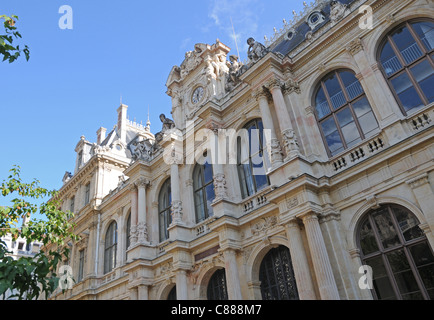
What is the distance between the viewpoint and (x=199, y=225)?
51.9ft

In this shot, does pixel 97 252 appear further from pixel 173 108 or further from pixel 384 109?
pixel 384 109

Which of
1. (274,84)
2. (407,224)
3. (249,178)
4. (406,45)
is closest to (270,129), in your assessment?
(274,84)

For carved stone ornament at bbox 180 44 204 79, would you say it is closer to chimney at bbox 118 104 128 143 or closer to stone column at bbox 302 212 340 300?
stone column at bbox 302 212 340 300

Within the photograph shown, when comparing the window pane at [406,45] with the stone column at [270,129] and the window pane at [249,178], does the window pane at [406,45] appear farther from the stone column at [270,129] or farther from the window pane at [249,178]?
the window pane at [249,178]

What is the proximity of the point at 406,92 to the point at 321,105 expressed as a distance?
3.02 metres

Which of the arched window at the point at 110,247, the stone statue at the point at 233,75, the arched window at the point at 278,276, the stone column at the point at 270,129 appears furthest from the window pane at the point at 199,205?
the arched window at the point at 110,247

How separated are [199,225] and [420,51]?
34.6 ft

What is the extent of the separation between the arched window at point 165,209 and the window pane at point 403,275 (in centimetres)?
1108

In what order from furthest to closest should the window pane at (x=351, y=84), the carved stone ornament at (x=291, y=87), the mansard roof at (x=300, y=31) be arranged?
the mansard roof at (x=300, y=31), the carved stone ornament at (x=291, y=87), the window pane at (x=351, y=84)

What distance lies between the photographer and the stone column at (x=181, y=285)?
14.7m

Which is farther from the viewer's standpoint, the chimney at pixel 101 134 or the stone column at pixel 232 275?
the chimney at pixel 101 134

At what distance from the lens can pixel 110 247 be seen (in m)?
22.2

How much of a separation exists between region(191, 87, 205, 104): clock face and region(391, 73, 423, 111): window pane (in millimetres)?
10060

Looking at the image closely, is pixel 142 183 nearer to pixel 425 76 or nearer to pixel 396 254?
pixel 396 254
